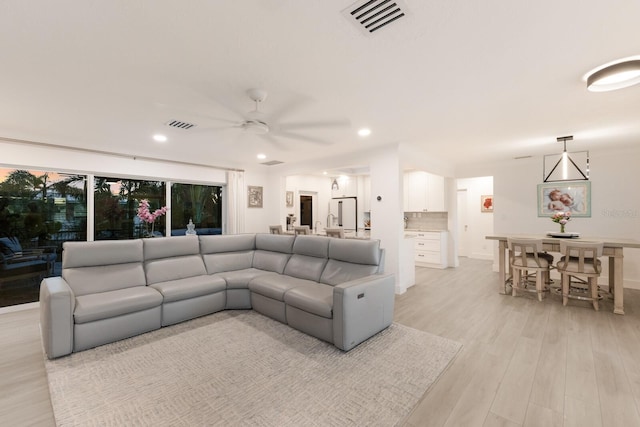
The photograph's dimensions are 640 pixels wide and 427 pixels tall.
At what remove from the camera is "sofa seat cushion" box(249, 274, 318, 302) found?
3371 mm

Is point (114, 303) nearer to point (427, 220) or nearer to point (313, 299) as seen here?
point (313, 299)

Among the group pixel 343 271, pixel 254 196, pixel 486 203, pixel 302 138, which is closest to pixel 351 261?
pixel 343 271

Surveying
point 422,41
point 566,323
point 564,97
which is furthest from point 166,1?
point 566,323

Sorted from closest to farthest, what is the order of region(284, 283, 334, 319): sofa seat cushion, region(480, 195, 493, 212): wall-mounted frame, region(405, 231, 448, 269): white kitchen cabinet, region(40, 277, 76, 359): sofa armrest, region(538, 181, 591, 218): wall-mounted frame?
region(40, 277, 76, 359): sofa armrest → region(284, 283, 334, 319): sofa seat cushion → region(538, 181, 591, 218): wall-mounted frame → region(405, 231, 448, 269): white kitchen cabinet → region(480, 195, 493, 212): wall-mounted frame

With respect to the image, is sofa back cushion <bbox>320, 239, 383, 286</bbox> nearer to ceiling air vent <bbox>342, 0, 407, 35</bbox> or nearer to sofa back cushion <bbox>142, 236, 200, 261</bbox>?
sofa back cushion <bbox>142, 236, 200, 261</bbox>

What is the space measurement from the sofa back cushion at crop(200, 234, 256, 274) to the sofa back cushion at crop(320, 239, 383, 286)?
154cm

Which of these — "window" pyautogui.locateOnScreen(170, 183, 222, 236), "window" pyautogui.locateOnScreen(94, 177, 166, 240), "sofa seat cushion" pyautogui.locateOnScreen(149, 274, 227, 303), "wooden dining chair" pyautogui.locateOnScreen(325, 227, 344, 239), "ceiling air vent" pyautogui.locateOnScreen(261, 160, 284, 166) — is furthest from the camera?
"ceiling air vent" pyautogui.locateOnScreen(261, 160, 284, 166)

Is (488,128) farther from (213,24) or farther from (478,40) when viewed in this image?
(213,24)

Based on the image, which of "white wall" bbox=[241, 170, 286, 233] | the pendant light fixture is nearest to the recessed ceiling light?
the pendant light fixture

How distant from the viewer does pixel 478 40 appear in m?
1.87

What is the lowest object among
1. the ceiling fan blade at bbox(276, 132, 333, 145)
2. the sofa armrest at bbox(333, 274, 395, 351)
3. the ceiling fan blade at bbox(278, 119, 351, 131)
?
the sofa armrest at bbox(333, 274, 395, 351)

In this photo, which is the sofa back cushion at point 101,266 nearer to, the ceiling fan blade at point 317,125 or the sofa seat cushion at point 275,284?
the sofa seat cushion at point 275,284

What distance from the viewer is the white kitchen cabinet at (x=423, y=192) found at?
6930 mm

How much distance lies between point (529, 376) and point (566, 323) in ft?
5.42
